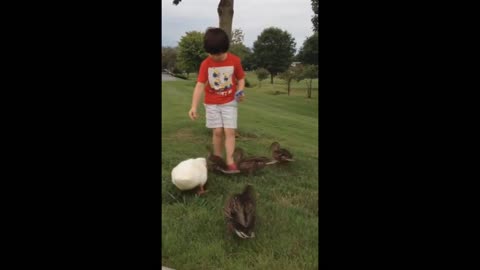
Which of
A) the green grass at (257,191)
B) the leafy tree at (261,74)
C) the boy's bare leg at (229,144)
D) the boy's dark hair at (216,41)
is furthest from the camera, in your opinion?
the leafy tree at (261,74)

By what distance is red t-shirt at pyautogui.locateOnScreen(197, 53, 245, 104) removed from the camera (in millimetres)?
2674

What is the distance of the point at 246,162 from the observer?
9.11ft

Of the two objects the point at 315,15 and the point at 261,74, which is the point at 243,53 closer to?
the point at 261,74

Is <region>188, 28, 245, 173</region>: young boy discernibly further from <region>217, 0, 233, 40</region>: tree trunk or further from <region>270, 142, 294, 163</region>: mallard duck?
<region>270, 142, 294, 163</region>: mallard duck

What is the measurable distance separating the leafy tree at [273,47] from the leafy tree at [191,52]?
306 mm

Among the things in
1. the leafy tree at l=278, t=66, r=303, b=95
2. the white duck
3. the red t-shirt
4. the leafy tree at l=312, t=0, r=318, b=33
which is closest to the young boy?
the red t-shirt

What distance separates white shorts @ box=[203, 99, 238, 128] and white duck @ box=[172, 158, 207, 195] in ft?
0.77

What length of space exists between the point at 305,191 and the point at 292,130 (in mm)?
353

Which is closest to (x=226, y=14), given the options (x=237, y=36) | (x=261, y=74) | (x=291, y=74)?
(x=237, y=36)

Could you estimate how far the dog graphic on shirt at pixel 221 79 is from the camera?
8.79 feet

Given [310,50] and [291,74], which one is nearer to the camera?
[310,50]

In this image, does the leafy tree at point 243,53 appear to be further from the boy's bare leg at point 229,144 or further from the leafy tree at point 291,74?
the boy's bare leg at point 229,144

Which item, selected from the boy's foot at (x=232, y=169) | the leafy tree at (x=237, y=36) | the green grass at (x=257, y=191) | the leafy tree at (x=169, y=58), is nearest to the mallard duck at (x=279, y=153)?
the green grass at (x=257, y=191)

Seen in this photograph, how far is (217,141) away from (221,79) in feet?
1.13
